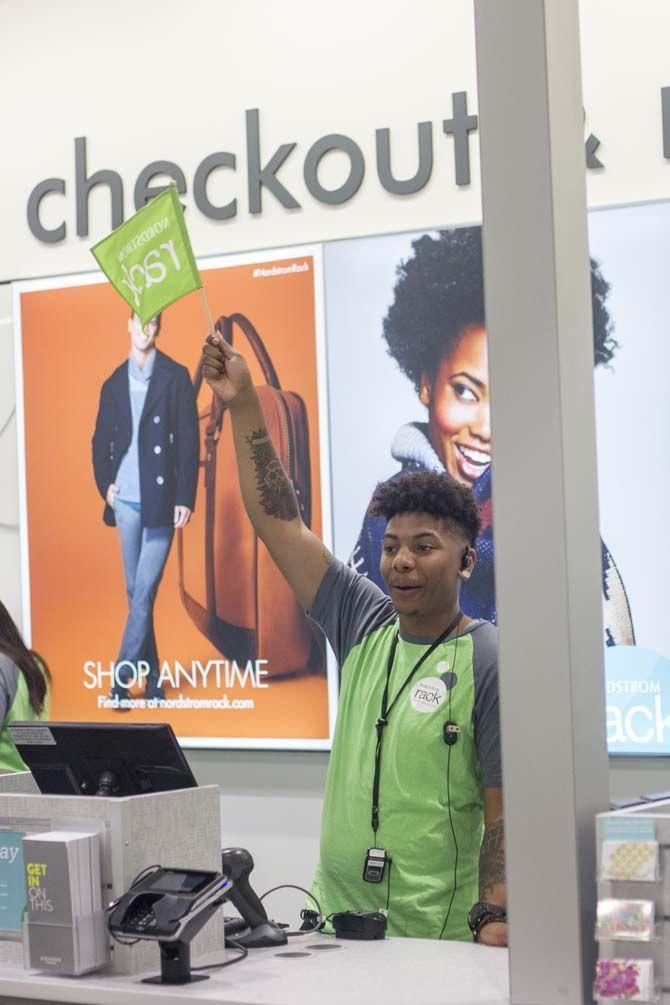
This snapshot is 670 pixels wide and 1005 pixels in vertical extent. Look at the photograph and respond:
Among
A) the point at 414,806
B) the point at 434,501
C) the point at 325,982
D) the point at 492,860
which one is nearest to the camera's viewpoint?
the point at 325,982

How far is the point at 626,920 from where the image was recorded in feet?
6.61

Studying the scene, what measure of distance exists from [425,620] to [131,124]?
2448mm

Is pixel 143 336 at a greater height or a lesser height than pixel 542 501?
greater

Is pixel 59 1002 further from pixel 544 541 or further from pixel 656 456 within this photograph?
pixel 656 456

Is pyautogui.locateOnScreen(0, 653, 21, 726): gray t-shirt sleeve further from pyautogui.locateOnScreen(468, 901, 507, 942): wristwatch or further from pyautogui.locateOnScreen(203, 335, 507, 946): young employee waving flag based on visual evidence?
pyautogui.locateOnScreen(468, 901, 507, 942): wristwatch

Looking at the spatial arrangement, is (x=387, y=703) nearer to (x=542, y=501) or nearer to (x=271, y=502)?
(x=271, y=502)

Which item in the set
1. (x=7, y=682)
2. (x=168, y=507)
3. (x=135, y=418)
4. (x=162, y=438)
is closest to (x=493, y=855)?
(x=7, y=682)

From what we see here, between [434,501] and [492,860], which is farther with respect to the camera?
[434,501]

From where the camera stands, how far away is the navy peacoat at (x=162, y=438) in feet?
15.4

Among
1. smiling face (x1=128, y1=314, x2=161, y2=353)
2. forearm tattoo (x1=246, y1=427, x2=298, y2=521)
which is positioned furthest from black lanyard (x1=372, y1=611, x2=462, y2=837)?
smiling face (x1=128, y1=314, x2=161, y2=353)

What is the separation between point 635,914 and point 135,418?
10.2 ft

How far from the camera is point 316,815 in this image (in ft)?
14.6

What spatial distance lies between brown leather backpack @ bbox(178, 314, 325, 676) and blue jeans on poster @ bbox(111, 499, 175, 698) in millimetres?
97

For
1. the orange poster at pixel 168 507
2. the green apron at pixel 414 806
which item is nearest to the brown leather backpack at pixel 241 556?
the orange poster at pixel 168 507
